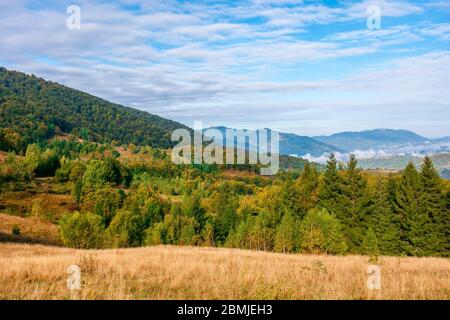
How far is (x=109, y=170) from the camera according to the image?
7441 inches

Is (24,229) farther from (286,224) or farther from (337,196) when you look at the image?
(337,196)

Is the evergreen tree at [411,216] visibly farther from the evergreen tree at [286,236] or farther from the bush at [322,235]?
the evergreen tree at [286,236]

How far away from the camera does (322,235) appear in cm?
7481

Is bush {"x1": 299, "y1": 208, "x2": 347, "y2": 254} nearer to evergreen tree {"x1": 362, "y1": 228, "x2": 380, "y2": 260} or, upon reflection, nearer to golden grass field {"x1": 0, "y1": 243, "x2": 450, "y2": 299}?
evergreen tree {"x1": 362, "y1": 228, "x2": 380, "y2": 260}

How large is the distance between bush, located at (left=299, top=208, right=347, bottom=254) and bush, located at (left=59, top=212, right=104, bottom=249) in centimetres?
3966

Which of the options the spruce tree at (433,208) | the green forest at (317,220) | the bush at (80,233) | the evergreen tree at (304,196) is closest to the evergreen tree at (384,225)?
the green forest at (317,220)

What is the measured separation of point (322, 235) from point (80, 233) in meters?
44.1

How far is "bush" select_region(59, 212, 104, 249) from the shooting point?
253 feet

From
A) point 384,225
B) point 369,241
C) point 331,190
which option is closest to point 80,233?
point 331,190

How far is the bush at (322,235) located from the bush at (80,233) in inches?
1561

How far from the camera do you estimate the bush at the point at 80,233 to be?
77125 millimetres

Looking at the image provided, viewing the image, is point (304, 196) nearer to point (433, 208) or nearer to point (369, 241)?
point (369, 241)

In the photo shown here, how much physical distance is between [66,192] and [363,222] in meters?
118
